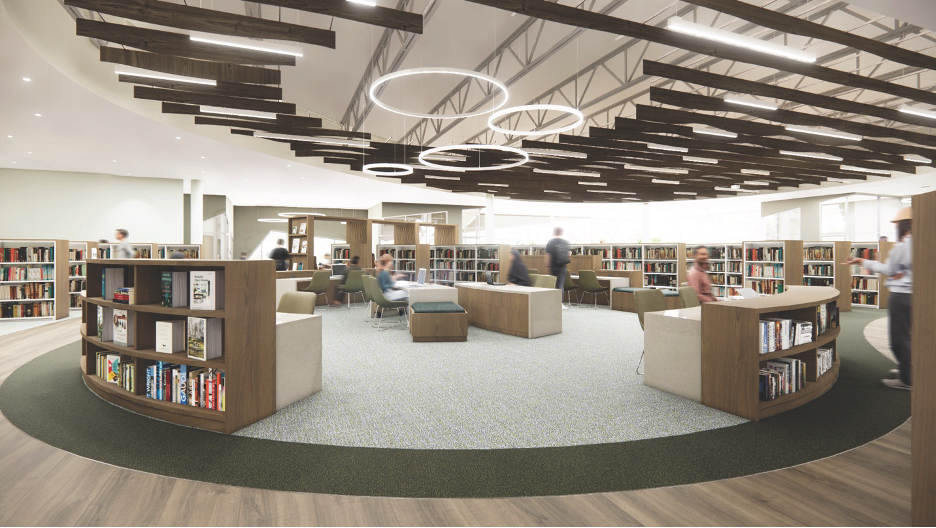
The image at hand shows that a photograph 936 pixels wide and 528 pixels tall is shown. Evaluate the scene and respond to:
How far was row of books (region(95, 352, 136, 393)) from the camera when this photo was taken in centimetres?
373

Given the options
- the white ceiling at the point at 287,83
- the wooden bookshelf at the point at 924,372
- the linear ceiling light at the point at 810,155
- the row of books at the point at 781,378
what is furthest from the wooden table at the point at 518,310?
the linear ceiling light at the point at 810,155

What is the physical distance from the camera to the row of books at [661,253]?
39.4 feet

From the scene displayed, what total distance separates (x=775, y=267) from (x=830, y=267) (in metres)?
1.15

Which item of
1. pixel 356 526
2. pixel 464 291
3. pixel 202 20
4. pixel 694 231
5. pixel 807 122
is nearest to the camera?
pixel 356 526

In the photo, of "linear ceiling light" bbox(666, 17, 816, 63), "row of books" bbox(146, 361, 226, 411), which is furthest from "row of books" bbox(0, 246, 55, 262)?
"linear ceiling light" bbox(666, 17, 816, 63)

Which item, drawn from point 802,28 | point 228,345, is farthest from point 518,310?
point 802,28

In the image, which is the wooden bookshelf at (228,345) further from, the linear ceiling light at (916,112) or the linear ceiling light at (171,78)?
the linear ceiling light at (916,112)

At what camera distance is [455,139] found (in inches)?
540

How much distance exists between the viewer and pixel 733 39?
4.81 m

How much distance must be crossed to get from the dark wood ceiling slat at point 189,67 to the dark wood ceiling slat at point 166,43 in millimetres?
548

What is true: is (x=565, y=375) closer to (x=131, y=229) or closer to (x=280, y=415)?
(x=280, y=415)

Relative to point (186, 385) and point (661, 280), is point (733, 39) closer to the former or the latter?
point (186, 385)

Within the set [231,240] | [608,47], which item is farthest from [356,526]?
[231,240]

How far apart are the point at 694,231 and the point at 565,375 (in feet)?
72.7
